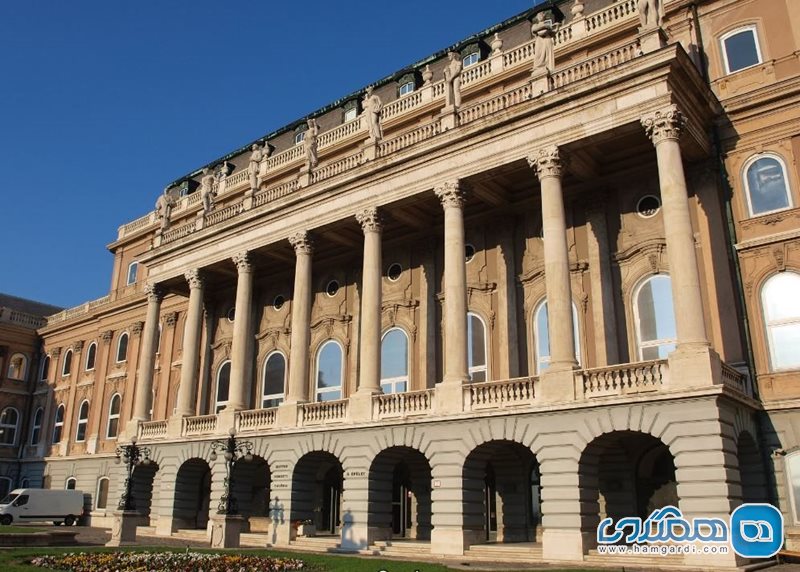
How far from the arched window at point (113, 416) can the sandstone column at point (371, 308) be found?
26217mm

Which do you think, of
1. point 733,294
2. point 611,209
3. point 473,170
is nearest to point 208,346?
point 473,170

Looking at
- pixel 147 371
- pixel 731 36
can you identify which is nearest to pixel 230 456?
pixel 147 371

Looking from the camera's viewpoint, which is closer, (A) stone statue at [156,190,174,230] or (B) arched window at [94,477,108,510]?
(A) stone statue at [156,190,174,230]

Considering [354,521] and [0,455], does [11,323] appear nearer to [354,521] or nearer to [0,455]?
[0,455]

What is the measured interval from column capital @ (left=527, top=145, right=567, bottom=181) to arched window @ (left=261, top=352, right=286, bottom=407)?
17.9m

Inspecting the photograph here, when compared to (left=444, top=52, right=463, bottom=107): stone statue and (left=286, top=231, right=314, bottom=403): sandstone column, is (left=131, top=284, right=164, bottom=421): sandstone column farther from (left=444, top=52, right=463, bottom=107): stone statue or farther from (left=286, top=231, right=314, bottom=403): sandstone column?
(left=444, top=52, right=463, bottom=107): stone statue

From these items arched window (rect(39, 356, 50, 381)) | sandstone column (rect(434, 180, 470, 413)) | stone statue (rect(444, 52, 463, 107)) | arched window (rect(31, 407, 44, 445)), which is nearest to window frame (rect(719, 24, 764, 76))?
stone statue (rect(444, 52, 463, 107))

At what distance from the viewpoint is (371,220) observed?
97.1 feet

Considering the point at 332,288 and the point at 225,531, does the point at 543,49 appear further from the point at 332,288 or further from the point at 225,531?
the point at 225,531

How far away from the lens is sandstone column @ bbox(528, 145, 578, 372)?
22.7 metres

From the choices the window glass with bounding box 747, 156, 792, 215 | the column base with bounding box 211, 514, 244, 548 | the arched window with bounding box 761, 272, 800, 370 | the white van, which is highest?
the window glass with bounding box 747, 156, 792, 215

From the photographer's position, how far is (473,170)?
2666 centimetres

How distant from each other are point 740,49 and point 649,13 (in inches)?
193

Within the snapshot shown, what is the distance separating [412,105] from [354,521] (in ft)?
62.9
